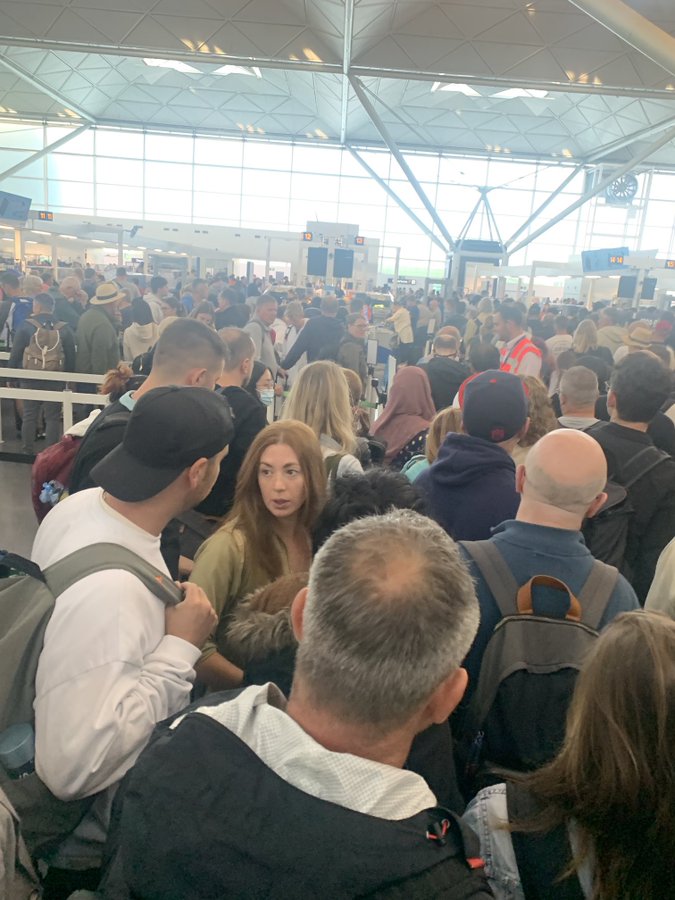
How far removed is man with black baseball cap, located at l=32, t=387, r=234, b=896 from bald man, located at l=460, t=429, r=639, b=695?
73 centimetres

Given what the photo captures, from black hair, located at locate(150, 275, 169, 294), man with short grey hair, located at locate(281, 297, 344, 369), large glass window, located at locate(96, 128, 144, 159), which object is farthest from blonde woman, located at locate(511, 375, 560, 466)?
large glass window, located at locate(96, 128, 144, 159)

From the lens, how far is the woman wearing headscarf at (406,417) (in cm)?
475

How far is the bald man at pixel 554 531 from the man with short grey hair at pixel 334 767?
0.67 metres

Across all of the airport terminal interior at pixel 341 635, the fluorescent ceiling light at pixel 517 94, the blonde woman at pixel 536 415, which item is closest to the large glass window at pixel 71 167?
the fluorescent ceiling light at pixel 517 94

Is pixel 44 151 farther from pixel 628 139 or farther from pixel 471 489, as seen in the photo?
pixel 471 489

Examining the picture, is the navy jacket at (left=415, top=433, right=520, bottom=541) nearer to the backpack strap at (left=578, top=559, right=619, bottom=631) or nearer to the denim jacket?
the backpack strap at (left=578, top=559, right=619, bottom=631)

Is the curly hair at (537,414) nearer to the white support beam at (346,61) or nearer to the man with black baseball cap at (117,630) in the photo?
the man with black baseball cap at (117,630)

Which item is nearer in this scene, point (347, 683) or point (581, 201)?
point (347, 683)

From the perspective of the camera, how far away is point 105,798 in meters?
1.52

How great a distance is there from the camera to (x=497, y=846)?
120 centimetres

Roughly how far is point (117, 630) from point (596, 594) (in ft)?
4.03

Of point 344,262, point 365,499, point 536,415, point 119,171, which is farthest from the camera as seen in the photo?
point 119,171

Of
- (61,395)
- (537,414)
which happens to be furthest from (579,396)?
(61,395)

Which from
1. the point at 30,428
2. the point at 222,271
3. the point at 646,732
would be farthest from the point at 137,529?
the point at 222,271
